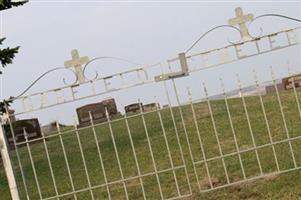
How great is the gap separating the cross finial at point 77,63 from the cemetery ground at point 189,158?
0.66 meters

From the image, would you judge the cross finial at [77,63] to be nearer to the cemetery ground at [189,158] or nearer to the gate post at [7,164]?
the cemetery ground at [189,158]

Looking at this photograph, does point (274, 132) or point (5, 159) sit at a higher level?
point (5, 159)

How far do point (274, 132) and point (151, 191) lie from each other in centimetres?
377

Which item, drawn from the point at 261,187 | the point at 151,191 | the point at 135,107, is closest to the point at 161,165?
the point at 151,191

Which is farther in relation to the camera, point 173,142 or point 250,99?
point 250,99

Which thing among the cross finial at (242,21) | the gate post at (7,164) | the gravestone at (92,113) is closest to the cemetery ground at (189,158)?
the gate post at (7,164)

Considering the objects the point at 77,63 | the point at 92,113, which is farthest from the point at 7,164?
the point at 92,113

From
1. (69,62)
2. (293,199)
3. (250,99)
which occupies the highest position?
(69,62)

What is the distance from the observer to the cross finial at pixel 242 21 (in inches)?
263

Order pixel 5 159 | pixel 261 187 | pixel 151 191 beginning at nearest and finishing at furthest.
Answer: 1. pixel 5 159
2. pixel 261 187
3. pixel 151 191

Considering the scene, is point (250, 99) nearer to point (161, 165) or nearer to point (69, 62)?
point (161, 165)

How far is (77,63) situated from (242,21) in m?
2.03

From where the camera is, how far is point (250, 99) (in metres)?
17.5

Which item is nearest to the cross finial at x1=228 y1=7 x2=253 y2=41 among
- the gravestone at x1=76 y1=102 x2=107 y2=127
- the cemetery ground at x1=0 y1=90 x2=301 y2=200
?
the cemetery ground at x1=0 y1=90 x2=301 y2=200
